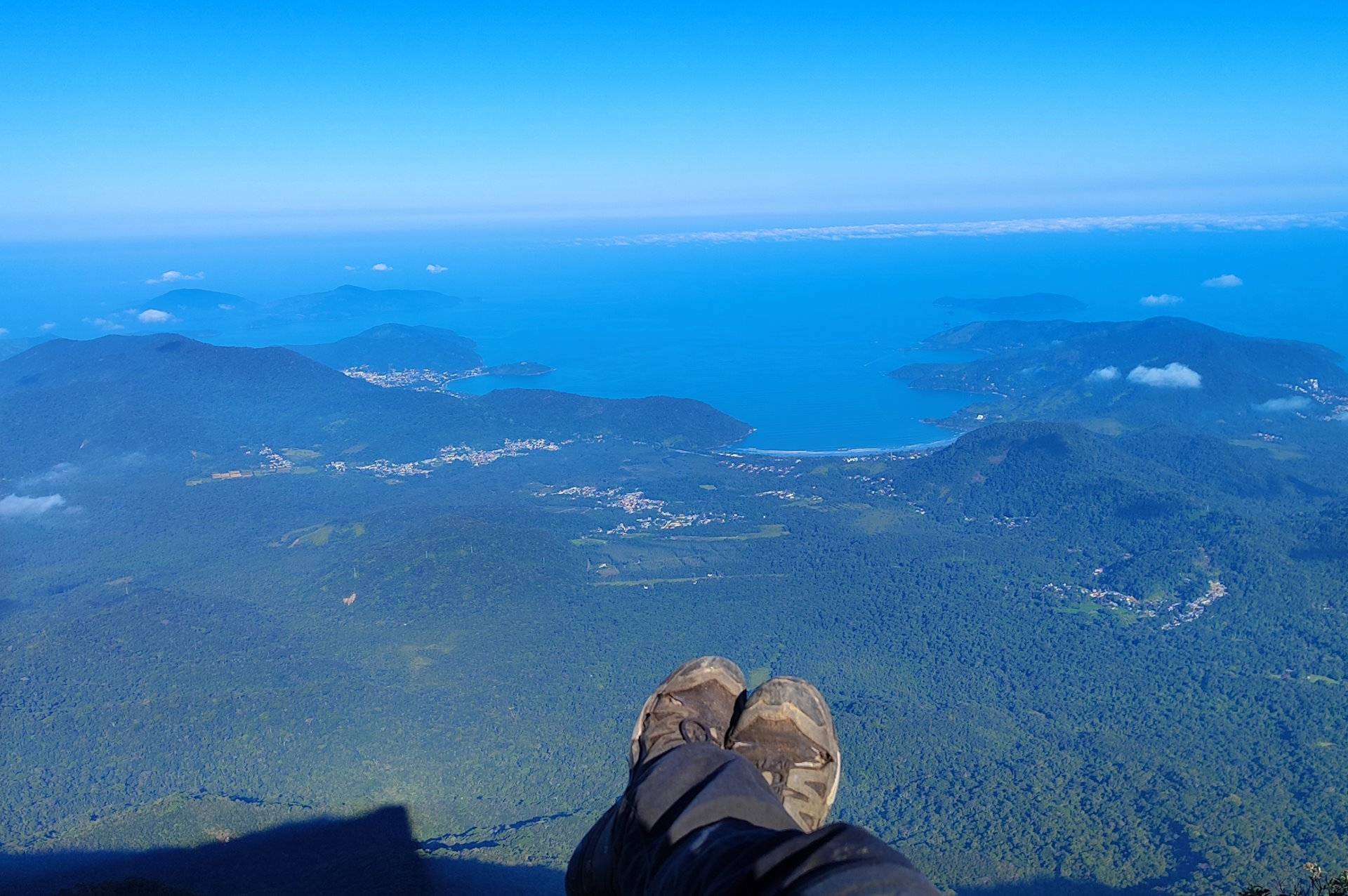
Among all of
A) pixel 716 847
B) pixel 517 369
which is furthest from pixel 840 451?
pixel 716 847

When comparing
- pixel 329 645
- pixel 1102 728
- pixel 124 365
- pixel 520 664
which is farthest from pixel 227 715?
pixel 124 365

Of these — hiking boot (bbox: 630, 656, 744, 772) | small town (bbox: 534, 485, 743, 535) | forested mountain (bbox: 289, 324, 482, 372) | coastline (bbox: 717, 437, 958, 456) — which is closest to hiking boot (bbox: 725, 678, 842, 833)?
hiking boot (bbox: 630, 656, 744, 772)

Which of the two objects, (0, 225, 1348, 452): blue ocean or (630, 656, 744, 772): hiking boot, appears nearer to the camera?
(630, 656, 744, 772): hiking boot

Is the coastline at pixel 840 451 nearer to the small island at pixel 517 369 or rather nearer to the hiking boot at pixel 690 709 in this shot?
the small island at pixel 517 369

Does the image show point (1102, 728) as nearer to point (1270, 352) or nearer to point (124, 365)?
point (1270, 352)

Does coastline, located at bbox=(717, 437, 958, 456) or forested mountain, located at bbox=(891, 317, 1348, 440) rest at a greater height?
forested mountain, located at bbox=(891, 317, 1348, 440)

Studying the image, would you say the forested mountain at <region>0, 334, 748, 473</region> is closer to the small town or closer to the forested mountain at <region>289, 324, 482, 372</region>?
the small town

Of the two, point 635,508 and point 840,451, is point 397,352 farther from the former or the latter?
point 635,508
